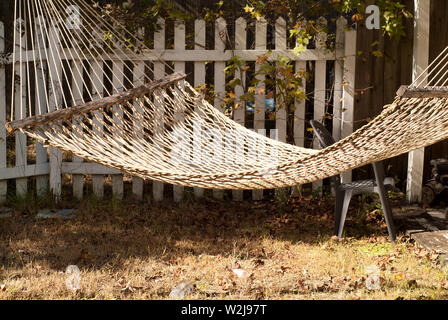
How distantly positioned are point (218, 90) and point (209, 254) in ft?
4.52

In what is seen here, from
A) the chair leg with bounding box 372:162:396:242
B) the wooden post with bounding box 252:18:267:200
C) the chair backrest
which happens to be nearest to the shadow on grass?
the chair leg with bounding box 372:162:396:242

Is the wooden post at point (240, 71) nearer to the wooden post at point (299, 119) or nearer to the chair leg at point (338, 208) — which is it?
the wooden post at point (299, 119)

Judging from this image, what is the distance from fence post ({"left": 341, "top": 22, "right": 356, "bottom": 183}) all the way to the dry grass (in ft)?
1.68

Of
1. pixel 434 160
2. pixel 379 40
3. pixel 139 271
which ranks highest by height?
pixel 379 40

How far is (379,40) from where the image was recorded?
156 inches

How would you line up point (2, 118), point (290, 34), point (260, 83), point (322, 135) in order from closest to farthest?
1. point (322, 135)
2. point (2, 118)
3. point (260, 83)
4. point (290, 34)

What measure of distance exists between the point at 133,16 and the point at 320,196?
1754 millimetres

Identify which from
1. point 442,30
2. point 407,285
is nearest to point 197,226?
point 407,285

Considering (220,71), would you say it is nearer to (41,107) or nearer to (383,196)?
(41,107)

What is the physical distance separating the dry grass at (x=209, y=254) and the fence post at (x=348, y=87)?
0.51 meters

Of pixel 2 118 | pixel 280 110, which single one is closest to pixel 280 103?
pixel 280 110

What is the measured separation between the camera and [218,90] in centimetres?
403

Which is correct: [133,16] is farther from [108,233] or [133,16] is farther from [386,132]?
[386,132]

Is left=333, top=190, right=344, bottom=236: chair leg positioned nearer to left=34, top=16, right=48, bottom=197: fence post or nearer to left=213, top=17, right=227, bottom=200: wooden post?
left=213, top=17, right=227, bottom=200: wooden post
